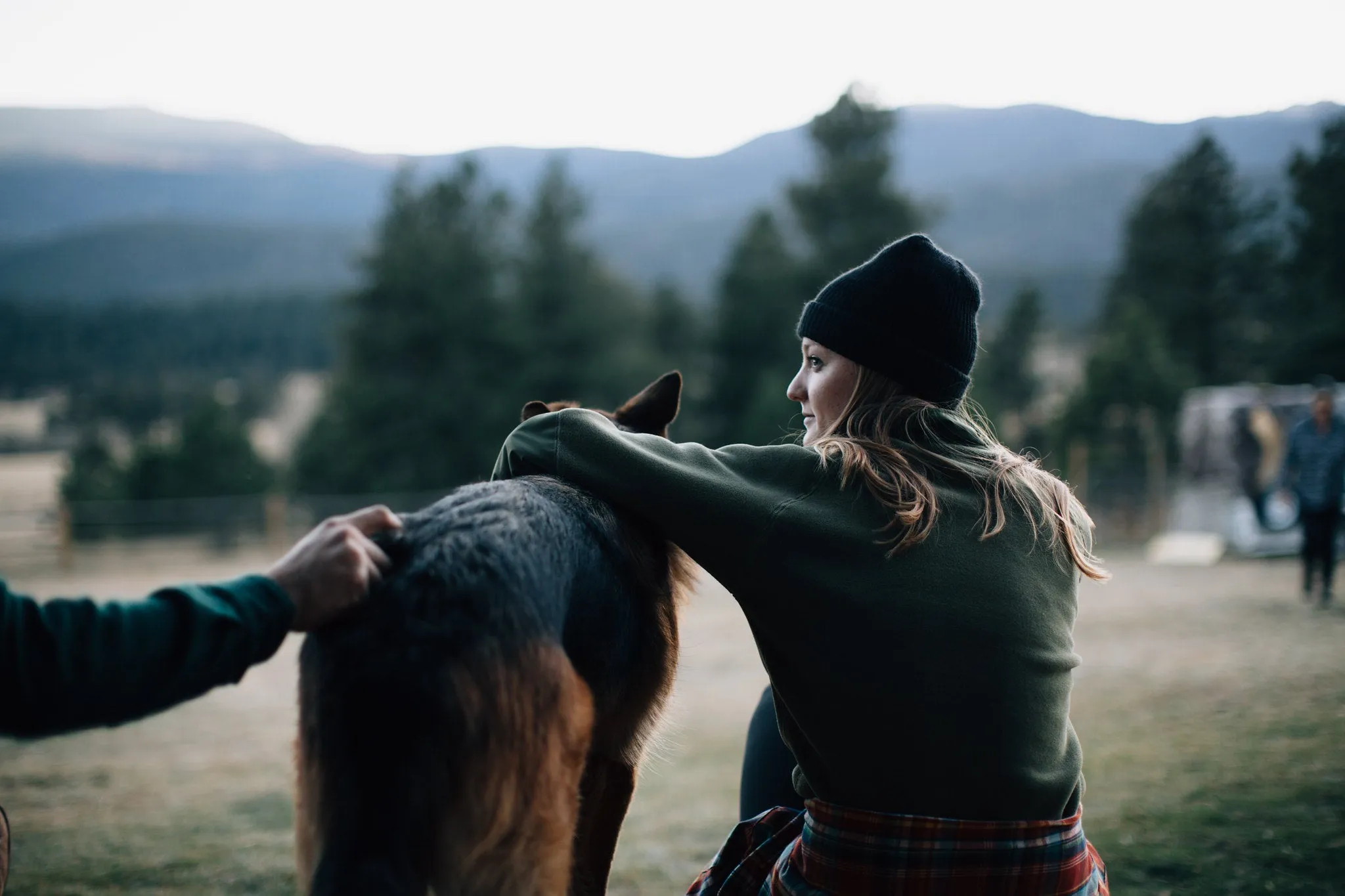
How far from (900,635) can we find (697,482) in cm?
46

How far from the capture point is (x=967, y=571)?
5.69 ft

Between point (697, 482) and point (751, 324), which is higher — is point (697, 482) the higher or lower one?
the higher one

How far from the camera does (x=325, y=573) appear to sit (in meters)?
1.50

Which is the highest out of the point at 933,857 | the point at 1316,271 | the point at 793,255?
the point at 793,255

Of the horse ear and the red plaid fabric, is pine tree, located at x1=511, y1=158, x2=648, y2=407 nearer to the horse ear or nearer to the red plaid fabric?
the horse ear

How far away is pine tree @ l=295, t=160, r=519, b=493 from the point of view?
3784 centimetres

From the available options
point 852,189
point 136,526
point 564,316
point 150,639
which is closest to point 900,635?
point 150,639

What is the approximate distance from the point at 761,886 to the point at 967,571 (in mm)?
831

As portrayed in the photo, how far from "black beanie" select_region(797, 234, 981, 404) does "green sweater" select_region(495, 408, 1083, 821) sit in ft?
1.08

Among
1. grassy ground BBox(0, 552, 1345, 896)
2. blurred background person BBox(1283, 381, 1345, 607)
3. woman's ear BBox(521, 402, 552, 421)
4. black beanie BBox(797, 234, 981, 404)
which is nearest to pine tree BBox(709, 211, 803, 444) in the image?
blurred background person BBox(1283, 381, 1345, 607)

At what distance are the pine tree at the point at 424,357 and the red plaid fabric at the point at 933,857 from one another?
116 feet

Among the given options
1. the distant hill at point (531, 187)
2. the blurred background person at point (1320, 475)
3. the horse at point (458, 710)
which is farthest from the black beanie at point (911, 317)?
the blurred background person at point (1320, 475)

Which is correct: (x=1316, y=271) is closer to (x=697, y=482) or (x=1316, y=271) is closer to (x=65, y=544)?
(x=697, y=482)

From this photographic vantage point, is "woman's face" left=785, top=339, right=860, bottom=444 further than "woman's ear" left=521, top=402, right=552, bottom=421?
No
